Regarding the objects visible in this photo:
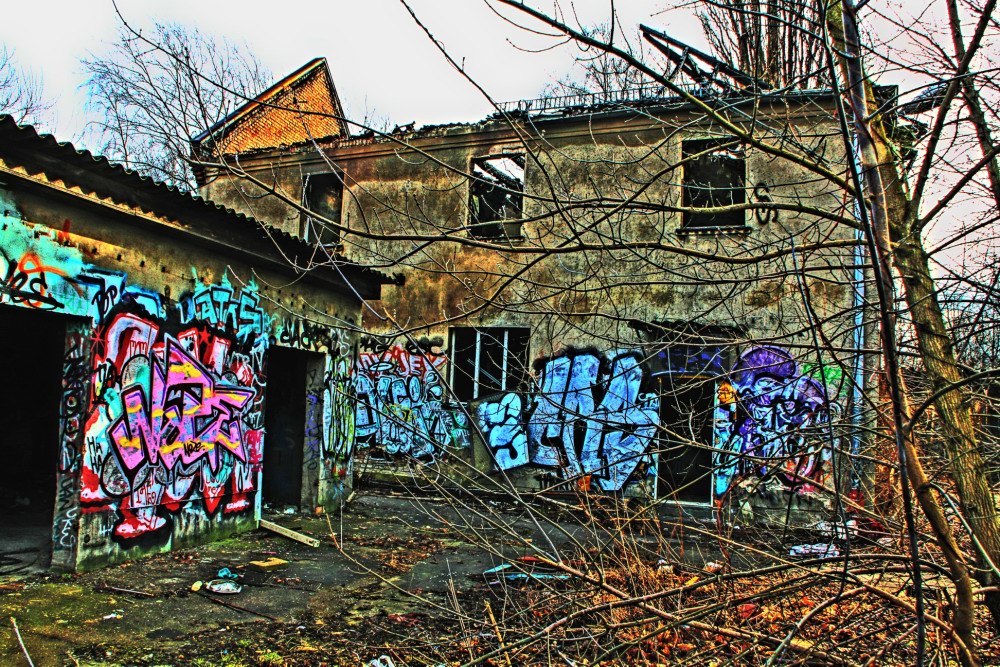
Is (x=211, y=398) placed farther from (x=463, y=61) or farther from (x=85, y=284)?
(x=463, y=61)

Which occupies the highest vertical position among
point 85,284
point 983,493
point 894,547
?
point 85,284

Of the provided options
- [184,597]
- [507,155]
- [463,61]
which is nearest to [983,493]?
[463,61]

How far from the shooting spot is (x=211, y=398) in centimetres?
778

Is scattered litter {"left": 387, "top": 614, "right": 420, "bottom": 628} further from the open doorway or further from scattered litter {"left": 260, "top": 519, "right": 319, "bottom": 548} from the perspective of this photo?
the open doorway

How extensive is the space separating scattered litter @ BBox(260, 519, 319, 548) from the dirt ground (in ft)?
0.27

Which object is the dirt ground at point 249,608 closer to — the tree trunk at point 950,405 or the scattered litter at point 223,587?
the scattered litter at point 223,587

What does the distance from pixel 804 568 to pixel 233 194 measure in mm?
15277

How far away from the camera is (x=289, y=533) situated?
26.9ft

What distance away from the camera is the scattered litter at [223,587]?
6.18m

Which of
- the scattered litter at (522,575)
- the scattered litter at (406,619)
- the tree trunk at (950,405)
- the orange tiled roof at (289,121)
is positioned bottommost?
the scattered litter at (406,619)

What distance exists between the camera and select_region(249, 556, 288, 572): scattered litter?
7043 millimetres

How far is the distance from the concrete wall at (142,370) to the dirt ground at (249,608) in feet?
1.21

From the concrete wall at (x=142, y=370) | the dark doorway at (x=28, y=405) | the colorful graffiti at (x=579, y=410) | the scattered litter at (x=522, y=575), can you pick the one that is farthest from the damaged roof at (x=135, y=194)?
the colorful graffiti at (x=579, y=410)

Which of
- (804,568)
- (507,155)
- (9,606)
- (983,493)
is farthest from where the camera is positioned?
(507,155)
